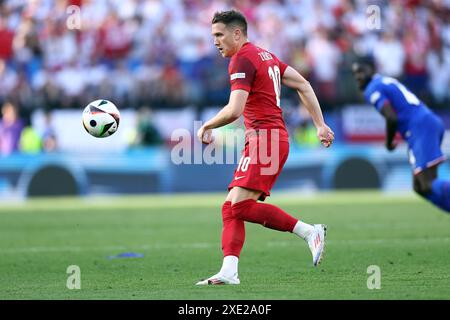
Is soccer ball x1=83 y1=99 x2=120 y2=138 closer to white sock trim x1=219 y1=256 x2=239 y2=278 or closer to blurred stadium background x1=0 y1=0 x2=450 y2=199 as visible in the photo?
white sock trim x1=219 y1=256 x2=239 y2=278

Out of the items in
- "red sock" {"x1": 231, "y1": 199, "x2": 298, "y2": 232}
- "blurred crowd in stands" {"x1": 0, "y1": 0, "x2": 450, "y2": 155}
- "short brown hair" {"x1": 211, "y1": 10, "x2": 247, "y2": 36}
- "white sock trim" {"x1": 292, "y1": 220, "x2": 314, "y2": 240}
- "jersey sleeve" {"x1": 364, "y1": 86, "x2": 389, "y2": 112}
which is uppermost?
"blurred crowd in stands" {"x1": 0, "y1": 0, "x2": 450, "y2": 155}

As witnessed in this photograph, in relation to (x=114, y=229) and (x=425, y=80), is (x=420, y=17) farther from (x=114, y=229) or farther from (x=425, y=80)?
(x=114, y=229)

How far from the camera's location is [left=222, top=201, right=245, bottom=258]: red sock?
25.0 ft

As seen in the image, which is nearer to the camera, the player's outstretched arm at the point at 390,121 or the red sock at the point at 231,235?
the red sock at the point at 231,235

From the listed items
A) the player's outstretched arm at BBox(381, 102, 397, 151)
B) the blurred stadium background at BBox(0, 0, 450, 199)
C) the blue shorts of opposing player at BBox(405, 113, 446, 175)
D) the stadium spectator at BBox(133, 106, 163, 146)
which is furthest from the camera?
the stadium spectator at BBox(133, 106, 163, 146)

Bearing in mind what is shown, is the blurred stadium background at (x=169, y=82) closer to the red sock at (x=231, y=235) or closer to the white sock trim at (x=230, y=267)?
the red sock at (x=231, y=235)

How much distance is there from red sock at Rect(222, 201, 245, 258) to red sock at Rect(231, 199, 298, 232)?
2.9 inches

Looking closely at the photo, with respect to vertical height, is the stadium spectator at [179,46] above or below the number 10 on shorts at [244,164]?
above

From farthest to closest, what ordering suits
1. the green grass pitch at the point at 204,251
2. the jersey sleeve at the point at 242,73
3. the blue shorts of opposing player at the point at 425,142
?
the blue shorts of opposing player at the point at 425,142
the jersey sleeve at the point at 242,73
the green grass pitch at the point at 204,251

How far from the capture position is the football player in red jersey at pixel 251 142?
756 cm

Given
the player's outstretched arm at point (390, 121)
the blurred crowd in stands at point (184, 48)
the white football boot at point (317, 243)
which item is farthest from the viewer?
the blurred crowd in stands at point (184, 48)

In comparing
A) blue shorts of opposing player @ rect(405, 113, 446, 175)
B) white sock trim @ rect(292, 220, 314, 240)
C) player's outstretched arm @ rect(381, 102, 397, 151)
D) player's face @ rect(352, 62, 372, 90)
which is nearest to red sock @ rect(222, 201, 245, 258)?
white sock trim @ rect(292, 220, 314, 240)

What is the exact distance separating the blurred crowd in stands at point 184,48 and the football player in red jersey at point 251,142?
12.3m

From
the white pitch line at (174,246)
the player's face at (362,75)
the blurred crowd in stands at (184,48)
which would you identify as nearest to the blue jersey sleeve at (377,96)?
the player's face at (362,75)
